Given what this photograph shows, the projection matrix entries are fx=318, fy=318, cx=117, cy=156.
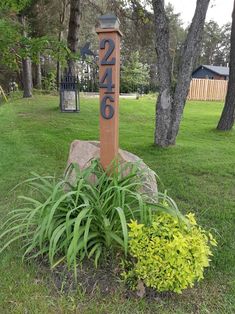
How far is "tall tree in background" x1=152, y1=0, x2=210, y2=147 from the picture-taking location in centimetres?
496

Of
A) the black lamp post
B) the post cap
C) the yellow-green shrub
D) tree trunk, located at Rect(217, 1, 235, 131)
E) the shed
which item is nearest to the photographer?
the yellow-green shrub

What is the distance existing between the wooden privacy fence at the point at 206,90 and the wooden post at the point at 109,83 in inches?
641

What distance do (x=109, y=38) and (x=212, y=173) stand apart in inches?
103

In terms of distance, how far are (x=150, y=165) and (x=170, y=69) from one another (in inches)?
68.4

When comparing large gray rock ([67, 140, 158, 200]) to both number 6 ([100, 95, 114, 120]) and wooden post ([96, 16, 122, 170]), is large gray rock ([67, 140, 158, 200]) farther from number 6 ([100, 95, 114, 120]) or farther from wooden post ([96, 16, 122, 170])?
number 6 ([100, 95, 114, 120])

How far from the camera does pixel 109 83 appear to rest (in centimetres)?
274

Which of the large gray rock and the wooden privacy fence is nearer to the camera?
the large gray rock

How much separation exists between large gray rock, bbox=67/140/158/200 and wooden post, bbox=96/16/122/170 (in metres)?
0.20

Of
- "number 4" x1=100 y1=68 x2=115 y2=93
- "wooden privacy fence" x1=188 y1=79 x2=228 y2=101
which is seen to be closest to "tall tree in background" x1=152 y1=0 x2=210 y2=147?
"number 4" x1=100 y1=68 x2=115 y2=93

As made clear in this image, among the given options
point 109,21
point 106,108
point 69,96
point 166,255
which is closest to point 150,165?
point 106,108

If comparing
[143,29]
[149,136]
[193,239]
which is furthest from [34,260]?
[143,29]

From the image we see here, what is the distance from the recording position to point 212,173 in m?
4.50

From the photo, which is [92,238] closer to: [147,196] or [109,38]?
[147,196]

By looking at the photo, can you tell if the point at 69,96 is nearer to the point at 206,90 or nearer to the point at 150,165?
the point at 150,165
